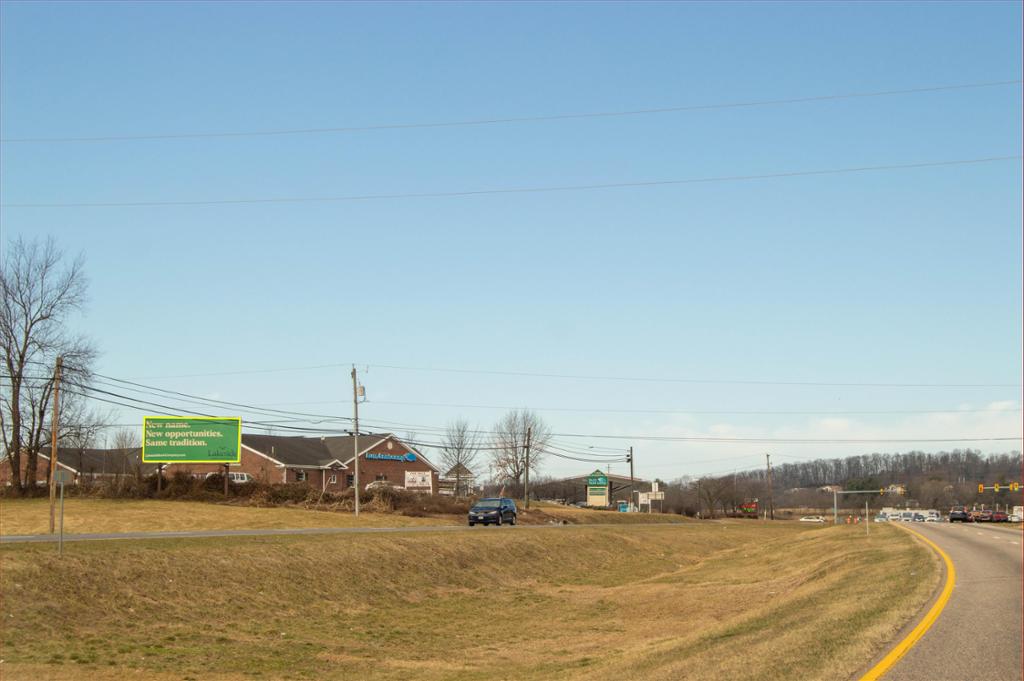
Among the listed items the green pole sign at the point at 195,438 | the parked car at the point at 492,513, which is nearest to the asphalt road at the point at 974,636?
the parked car at the point at 492,513

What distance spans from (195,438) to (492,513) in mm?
23032

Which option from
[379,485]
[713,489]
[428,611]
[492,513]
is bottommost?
[713,489]

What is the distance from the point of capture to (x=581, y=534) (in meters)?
55.8

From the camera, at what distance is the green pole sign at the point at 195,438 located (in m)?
67.6

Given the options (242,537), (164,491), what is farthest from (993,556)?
(164,491)

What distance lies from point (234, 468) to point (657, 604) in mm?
67945

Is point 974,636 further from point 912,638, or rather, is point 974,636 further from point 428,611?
point 428,611

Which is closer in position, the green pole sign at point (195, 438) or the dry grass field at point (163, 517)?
the dry grass field at point (163, 517)

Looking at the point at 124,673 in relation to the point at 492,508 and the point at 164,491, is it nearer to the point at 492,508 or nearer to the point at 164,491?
→ the point at 492,508

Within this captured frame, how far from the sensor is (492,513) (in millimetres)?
61906

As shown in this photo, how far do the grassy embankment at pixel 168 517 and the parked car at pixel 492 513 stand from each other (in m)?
2.58

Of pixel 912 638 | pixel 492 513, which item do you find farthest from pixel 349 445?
pixel 912 638

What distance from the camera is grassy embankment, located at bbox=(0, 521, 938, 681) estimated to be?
17.0 meters

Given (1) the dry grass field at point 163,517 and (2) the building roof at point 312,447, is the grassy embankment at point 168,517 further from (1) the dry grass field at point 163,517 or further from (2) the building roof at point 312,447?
(2) the building roof at point 312,447
